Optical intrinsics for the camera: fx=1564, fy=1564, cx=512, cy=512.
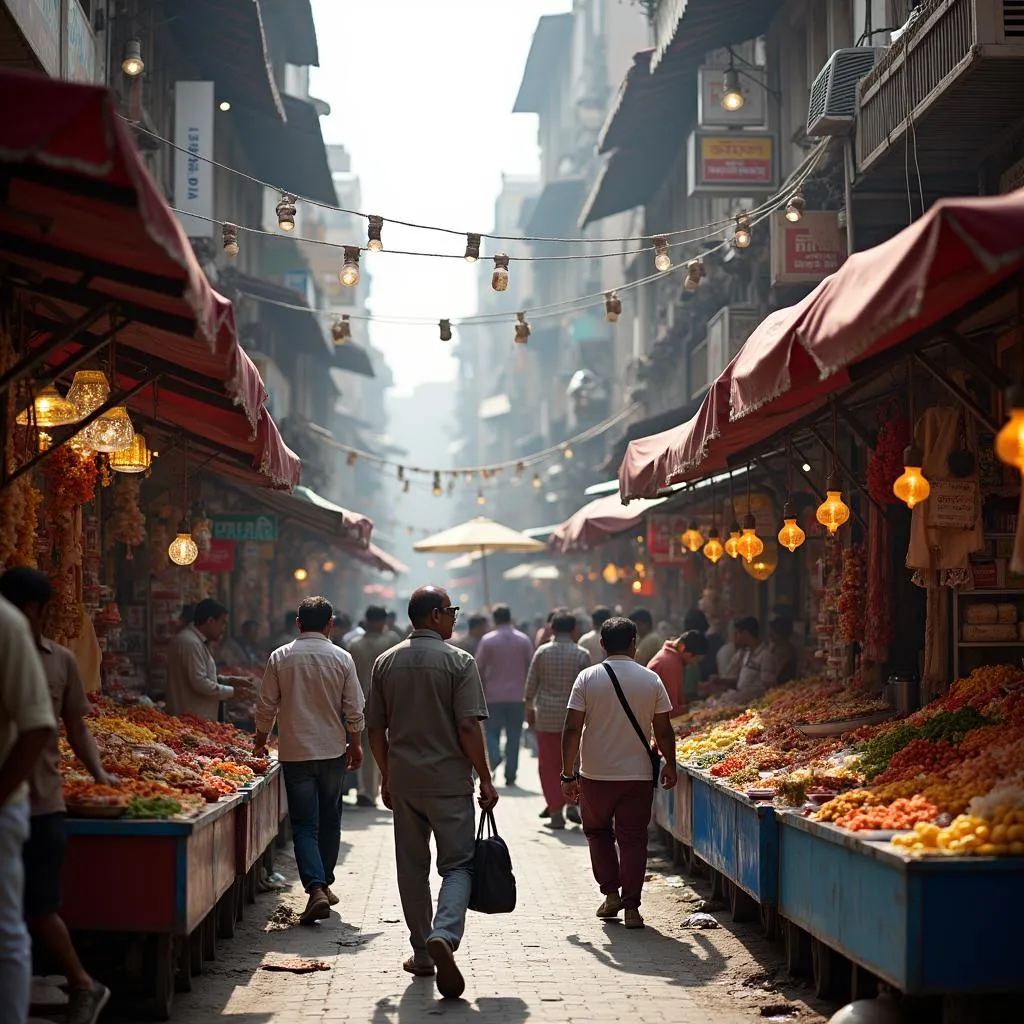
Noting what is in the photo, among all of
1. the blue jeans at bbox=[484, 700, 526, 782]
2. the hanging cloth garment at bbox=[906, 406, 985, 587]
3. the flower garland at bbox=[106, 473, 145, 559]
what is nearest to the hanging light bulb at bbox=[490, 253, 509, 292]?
the flower garland at bbox=[106, 473, 145, 559]

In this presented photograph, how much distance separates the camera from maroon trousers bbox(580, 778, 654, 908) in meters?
9.38

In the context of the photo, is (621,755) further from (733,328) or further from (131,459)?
(733,328)

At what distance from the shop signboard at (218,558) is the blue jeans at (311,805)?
730 cm

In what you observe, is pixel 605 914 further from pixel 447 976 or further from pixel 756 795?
pixel 447 976

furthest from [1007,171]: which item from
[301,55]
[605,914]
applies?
[301,55]

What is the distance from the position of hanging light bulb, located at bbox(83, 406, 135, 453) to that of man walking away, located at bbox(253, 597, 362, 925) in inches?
64.8

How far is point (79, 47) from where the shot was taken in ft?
41.2

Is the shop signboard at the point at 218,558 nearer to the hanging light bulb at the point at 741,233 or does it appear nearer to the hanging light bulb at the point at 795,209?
the hanging light bulb at the point at 741,233

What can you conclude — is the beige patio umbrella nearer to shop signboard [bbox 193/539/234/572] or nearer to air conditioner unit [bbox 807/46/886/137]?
shop signboard [bbox 193/539/234/572]

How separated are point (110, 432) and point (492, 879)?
10.5 ft

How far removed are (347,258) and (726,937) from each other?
22.7 feet

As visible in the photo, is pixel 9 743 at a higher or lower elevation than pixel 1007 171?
lower

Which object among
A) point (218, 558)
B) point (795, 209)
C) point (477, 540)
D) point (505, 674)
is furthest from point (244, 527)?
point (795, 209)

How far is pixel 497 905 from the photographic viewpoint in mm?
7641
